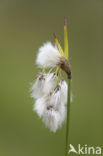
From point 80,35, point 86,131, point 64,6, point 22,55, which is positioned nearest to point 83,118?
point 86,131

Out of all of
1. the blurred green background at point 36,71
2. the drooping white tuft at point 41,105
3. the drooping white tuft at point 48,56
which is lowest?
the drooping white tuft at point 41,105

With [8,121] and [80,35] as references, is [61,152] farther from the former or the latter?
[80,35]

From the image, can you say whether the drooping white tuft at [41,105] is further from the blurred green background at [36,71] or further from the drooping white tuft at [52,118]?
the blurred green background at [36,71]

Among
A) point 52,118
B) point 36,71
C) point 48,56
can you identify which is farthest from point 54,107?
point 36,71

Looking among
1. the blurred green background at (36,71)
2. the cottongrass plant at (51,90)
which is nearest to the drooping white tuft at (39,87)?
the cottongrass plant at (51,90)

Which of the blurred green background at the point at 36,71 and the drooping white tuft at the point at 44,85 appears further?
the blurred green background at the point at 36,71

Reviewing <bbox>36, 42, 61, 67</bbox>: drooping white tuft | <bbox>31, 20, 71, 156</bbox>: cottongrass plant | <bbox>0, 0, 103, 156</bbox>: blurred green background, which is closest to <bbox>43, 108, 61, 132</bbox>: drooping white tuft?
<bbox>31, 20, 71, 156</bbox>: cottongrass plant
